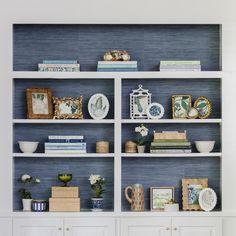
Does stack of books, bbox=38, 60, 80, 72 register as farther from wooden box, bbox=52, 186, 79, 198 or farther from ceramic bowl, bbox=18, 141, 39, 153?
wooden box, bbox=52, 186, 79, 198

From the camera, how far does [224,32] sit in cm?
552

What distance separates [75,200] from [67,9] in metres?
1.47

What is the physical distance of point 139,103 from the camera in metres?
5.66

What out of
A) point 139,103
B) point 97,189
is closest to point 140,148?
point 139,103

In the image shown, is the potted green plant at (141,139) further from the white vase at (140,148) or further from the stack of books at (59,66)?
the stack of books at (59,66)

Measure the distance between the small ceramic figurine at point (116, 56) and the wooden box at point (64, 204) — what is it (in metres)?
1.12

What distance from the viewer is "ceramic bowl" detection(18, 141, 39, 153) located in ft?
18.3

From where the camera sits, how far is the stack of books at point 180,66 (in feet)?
18.2

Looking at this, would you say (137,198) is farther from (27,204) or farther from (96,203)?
(27,204)
